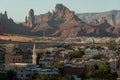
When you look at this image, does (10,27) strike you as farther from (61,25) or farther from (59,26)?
(61,25)

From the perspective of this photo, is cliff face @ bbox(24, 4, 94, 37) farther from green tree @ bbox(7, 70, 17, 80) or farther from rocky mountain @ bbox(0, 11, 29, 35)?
green tree @ bbox(7, 70, 17, 80)

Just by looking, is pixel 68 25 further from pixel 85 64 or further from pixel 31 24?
pixel 85 64

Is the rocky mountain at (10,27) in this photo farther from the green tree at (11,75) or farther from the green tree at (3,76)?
the green tree at (3,76)

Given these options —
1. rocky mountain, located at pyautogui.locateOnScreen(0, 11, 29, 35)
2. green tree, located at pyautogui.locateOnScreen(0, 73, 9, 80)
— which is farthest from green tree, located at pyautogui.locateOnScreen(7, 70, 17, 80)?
rocky mountain, located at pyautogui.locateOnScreen(0, 11, 29, 35)

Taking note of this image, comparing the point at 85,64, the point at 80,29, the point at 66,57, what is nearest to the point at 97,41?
the point at 80,29

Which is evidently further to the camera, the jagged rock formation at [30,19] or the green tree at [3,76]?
the jagged rock formation at [30,19]

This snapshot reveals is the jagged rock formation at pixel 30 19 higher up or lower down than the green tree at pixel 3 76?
higher up

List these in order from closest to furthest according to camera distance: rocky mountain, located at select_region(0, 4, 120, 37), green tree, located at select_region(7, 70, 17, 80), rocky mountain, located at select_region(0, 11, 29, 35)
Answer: green tree, located at select_region(7, 70, 17, 80) < rocky mountain, located at select_region(0, 11, 29, 35) < rocky mountain, located at select_region(0, 4, 120, 37)

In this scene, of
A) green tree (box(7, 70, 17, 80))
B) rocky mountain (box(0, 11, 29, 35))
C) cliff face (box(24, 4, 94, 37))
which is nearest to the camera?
green tree (box(7, 70, 17, 80))

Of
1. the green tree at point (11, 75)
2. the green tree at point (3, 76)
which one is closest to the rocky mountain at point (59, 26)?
the green tree at point (11, 75)

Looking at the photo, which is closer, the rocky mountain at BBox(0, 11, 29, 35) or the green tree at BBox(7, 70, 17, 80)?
the green tree at BBox(7, 70, 17, 80)

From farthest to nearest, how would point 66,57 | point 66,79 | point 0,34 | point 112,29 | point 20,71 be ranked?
1. point 112,29
2. point 0,34
3. point 66,57
4. point 20,71
5. point 66,79
